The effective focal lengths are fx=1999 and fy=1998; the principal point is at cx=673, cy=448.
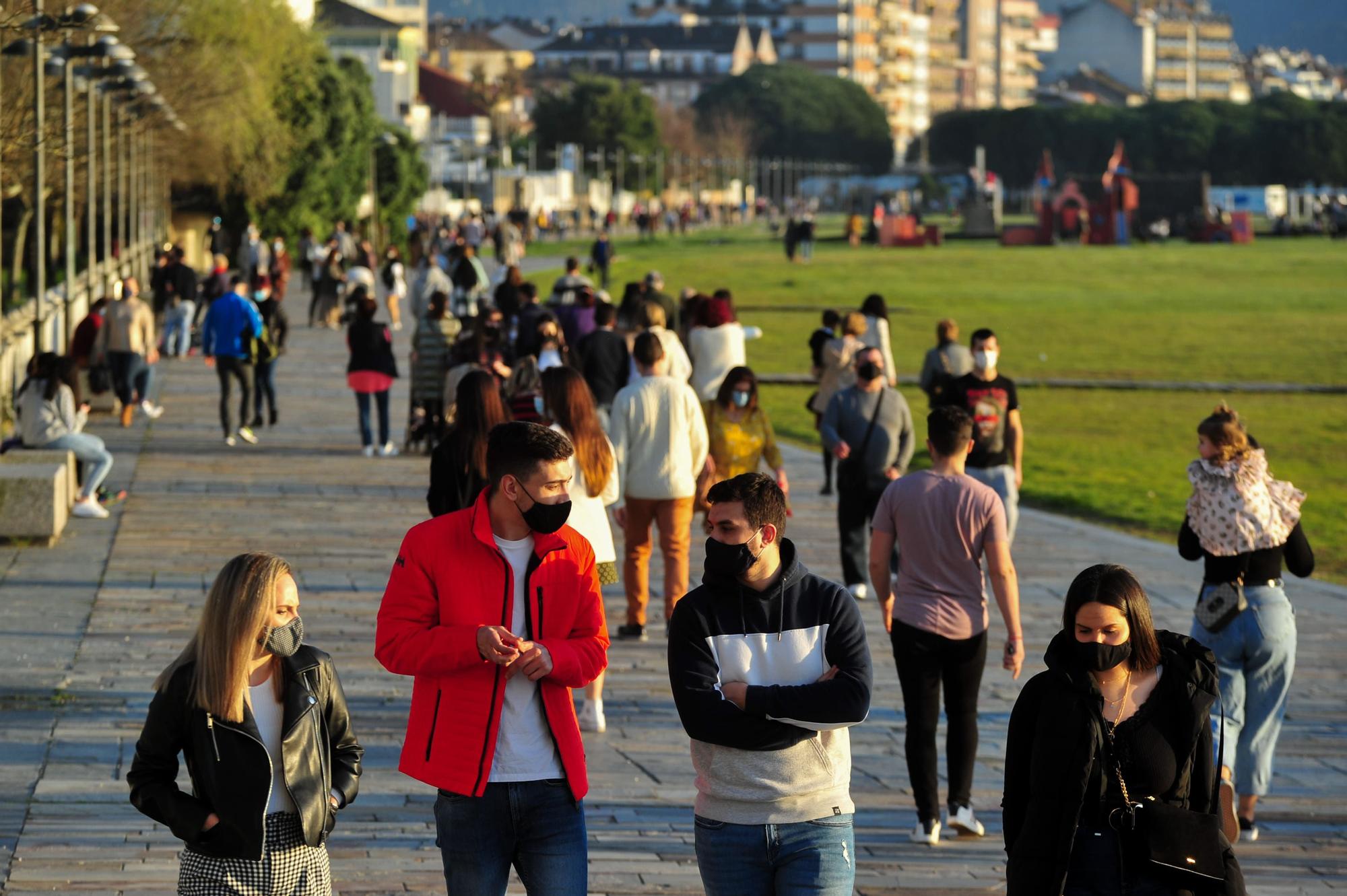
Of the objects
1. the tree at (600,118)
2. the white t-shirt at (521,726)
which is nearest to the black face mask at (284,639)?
the white t-shirt at (521,726)

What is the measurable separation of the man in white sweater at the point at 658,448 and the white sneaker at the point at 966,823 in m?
3.10

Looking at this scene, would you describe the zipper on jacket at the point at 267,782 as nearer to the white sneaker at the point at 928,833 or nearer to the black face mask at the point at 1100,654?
the black face mask at the point at 1100,654

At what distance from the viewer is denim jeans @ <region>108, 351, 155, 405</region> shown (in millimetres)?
20578

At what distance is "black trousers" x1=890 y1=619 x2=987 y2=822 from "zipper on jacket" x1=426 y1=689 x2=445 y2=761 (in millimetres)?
2902

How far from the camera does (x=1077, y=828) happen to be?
4516mm

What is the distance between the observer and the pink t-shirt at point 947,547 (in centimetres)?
730

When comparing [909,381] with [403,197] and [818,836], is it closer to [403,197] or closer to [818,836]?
[818,836]

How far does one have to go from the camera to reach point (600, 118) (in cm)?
13288

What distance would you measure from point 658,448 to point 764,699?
18.7 ft

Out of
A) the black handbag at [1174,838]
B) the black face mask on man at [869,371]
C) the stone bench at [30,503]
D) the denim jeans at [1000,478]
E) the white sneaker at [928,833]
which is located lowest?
the white sneaker at [928,833]

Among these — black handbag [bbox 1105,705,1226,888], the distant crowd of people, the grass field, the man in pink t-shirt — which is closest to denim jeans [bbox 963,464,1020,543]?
the man in pink t-shirt

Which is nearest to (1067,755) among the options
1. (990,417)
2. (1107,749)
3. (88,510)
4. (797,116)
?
(1107,749)

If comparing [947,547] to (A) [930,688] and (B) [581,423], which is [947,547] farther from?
(B) [581,423]

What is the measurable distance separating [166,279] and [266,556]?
1053 inches
